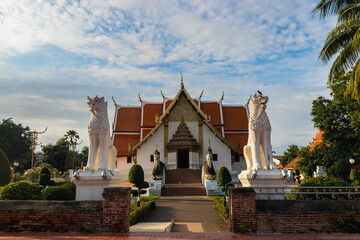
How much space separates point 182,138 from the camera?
21.6 meters

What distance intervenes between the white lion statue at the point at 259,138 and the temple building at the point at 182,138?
14208 mm

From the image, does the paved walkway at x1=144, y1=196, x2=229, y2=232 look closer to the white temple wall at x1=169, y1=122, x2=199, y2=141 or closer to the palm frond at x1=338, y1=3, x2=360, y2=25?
the palm frond at x1=338, y1=3, x2=360, y2=25

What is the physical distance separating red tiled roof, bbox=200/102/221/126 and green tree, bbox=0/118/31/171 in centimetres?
2879

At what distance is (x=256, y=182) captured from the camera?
21.3 feet

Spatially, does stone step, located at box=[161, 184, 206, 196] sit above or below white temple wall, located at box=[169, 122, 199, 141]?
below

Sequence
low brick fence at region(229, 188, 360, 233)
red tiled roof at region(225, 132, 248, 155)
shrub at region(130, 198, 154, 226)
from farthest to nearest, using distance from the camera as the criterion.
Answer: red tiled roof at region(225, 132, 248, 155)
shrub at region(130, 198, 154, 226)
low brick fence at region(229, 188, 360, 233)

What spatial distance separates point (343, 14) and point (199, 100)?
14848mm

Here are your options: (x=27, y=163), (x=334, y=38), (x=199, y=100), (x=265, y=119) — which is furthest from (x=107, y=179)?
(x=27, y=163)

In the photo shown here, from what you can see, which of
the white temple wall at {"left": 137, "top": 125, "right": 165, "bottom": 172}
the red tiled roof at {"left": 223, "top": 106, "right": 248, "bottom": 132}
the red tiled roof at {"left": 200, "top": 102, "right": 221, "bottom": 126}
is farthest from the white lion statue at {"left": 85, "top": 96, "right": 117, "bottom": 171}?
the red tiled roof at {"left": 223, "top": 106, "right": 248, "bottom": 132}

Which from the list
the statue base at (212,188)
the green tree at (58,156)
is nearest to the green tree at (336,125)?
the statue base at (212,188)

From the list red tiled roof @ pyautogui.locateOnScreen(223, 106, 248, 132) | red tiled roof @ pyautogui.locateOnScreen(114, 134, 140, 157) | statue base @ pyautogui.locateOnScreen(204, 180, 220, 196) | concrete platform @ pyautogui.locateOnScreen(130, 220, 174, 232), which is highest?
red tiled roof @ pyautogui.locateOnScreen(223, 106, 248, 132)

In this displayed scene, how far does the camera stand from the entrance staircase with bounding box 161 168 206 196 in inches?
660

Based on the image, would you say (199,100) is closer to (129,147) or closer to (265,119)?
(129,147)

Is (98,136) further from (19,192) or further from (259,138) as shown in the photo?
(259,138)
